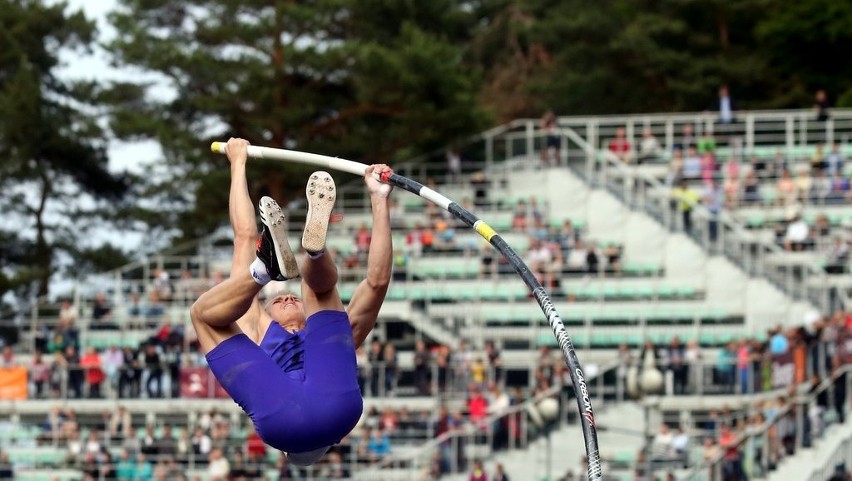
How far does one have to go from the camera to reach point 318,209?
11258 millimetres

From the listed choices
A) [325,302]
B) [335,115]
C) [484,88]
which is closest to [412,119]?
[335,115]

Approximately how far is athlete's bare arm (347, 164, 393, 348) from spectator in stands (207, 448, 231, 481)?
1448 cm

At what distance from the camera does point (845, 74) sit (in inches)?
1797

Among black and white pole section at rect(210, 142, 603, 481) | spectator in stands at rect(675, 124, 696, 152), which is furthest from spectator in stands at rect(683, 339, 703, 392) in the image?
black and white pole section at rect(210, 142, 603, 481)

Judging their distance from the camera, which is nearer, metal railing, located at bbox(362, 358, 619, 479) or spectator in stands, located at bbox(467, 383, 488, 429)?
metal railing, located at bbox(362, 358, 619, 479)

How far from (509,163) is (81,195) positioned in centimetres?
1460

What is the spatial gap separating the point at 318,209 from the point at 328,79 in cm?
2693

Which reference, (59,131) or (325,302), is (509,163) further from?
(325,302)

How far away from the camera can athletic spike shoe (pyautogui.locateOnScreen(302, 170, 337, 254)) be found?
11.2 meters

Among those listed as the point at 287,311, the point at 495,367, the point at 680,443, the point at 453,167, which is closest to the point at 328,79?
the point at 453,167

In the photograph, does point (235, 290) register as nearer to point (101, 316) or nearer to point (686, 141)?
point (101, 316)

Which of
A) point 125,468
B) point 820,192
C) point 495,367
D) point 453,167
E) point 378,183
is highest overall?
point 453,167

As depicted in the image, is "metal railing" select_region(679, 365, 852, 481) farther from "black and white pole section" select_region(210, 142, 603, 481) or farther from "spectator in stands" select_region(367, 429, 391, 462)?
"black and white pole section" select_region(210, 142, 603, 481)

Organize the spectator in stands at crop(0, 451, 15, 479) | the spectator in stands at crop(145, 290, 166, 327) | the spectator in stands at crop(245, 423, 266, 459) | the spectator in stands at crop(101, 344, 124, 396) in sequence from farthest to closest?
the spectator in stands at crop(145, 290, 166, 327), the spectator in stands at crop(101, 344, 124, 396), the spectator in stands at crop(0, 451, 15, 479), the spectator in stands at crop(245, 423, 266, 459)
